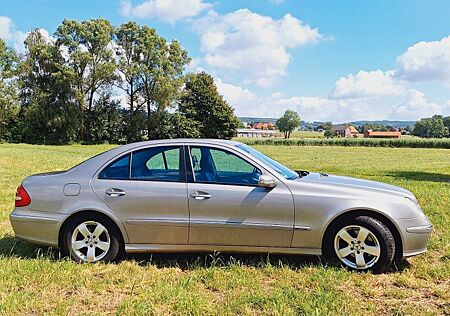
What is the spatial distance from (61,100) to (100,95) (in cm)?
648

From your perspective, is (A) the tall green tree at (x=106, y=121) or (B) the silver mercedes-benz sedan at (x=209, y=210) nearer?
(B) the silver mercedes-benz sedan at (x=209, y=210)

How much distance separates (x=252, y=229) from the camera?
448 centimetres

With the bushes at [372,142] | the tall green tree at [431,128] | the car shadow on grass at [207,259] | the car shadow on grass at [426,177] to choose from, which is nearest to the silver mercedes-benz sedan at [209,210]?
the car shadow on grass at [207,259]

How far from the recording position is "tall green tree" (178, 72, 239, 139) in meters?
63.8

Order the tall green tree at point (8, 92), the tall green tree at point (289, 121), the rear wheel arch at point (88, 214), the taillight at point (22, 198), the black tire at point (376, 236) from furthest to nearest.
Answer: the tall green tree at point (289, 121) → the tall green tree at point (8, 92) → the taillight at point (22, 198) → the rear wheel arch at point (88, 214) → the black tire at point (376, 236)

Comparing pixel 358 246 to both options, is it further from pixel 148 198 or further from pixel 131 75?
pixel 131 75

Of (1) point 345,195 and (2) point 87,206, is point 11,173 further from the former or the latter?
(1) point 345,195

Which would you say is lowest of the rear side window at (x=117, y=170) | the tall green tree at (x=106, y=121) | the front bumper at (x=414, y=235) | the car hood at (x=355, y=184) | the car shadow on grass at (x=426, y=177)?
the car shadow on grass at (x=426, y=177)

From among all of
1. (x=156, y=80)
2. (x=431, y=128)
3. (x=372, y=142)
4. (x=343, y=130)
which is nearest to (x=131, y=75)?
(x=156, y=80)

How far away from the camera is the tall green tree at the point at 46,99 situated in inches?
1890

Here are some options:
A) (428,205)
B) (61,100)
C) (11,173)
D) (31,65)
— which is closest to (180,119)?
(61,100)

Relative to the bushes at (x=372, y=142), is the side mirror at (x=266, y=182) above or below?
below

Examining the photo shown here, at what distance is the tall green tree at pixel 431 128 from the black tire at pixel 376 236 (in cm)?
11180

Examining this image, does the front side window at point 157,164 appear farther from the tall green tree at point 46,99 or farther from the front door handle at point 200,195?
the tall green tree at point 46,99
